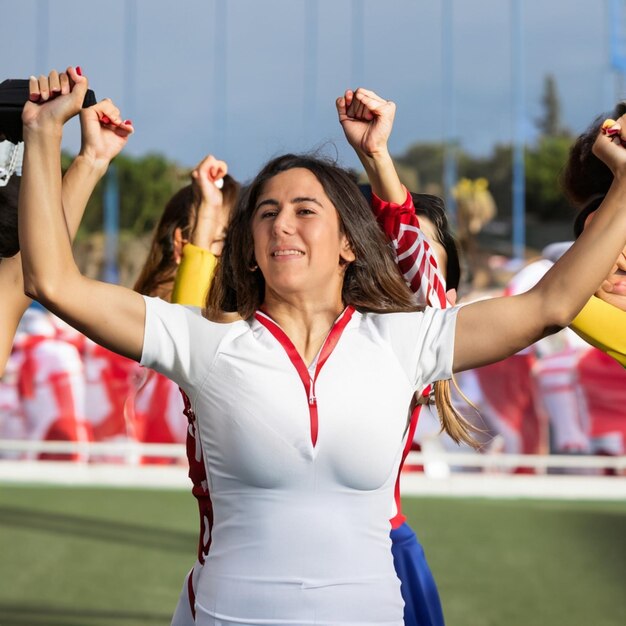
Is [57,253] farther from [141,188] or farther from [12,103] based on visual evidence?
[141,188]

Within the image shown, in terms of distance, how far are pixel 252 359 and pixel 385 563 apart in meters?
0.49

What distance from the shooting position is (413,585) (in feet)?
9.62

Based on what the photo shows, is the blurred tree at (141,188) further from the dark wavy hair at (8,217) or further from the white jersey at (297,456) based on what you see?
the white jersey at (297,456)

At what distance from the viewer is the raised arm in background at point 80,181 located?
255 centimetres

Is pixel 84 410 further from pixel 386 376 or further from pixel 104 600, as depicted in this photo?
pixel 386 376

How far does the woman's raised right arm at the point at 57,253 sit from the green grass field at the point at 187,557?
3.59 metres

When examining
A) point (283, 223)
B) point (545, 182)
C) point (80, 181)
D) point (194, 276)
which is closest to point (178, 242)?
point (194, 276)

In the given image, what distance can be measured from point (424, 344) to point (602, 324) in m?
0.57

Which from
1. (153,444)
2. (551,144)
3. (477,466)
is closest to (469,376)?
(477,466)

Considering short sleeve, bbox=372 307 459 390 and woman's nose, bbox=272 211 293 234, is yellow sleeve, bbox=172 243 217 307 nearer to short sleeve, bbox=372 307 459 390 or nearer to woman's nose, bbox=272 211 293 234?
woman's nose, bbox=272 211 293 234

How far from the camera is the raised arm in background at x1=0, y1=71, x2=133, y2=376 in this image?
2547 mm

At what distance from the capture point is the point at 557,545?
285 inches

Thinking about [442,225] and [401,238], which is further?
[442,225]

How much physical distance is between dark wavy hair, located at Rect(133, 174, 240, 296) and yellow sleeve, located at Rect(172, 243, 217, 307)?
0.59 meters
